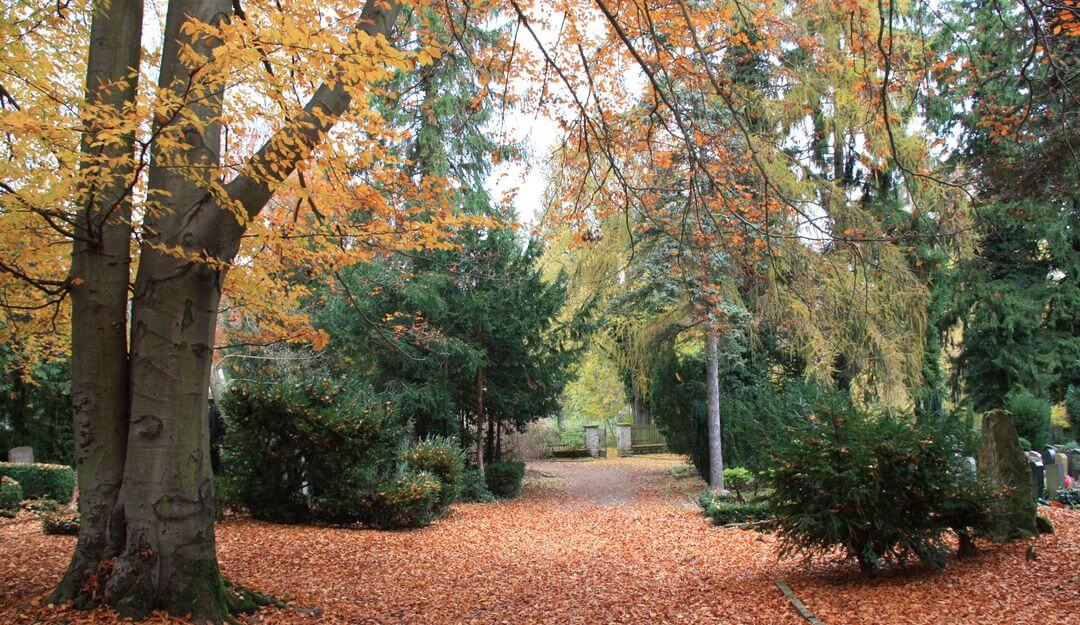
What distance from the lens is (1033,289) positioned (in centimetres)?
1928

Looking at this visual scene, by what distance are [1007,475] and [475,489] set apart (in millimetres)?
10917

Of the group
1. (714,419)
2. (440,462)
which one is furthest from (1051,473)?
(440,462)

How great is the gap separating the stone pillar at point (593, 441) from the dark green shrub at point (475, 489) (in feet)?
45.7

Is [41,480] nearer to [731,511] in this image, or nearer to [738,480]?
[731,511]

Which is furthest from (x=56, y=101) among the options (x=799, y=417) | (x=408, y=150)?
(x=408, y=150)

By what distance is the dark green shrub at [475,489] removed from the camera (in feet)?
50.4

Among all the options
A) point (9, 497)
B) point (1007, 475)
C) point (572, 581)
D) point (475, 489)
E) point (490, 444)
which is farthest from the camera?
point (490, 444)

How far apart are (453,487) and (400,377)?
4.23 meters

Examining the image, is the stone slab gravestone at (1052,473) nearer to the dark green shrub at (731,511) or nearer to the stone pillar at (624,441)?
the dark green shrub at (731,511)

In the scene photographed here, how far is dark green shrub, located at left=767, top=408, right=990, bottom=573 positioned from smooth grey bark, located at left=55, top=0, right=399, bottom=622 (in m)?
4.44

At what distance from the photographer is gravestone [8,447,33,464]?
1294 centimetres

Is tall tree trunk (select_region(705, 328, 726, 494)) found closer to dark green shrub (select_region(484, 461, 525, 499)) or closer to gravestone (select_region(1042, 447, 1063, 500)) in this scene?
dark green shrub (select_region(484, 461, 525, 499))

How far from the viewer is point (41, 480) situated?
10.4 metres

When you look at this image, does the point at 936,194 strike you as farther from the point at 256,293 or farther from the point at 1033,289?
the point at 256,293
